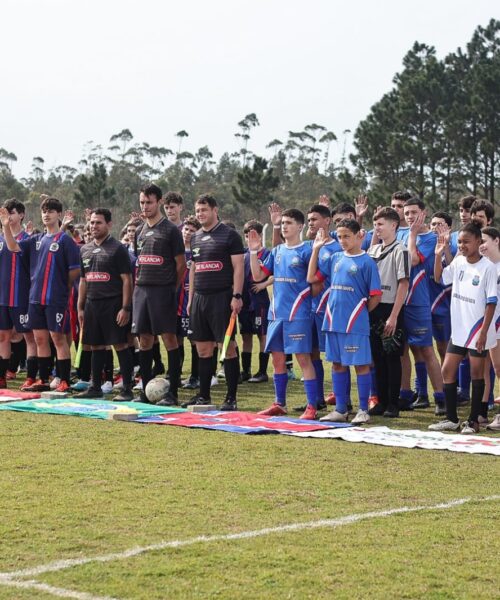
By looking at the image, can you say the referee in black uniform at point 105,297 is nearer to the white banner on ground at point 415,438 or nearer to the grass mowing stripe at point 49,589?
the white banner on ground at point 415,438

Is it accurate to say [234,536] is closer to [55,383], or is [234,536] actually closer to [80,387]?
[80,387]

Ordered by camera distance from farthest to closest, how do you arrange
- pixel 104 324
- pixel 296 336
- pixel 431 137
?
pixel 431 137 < pixel 104 324 < pixel 296 336

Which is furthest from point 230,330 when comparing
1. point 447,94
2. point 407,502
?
point 447,94

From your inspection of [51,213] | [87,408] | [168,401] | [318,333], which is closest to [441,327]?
[318,333]

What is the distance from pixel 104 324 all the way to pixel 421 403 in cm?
373

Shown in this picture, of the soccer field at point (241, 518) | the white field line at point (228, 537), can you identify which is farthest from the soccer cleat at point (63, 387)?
the white field line at point (228, 537)

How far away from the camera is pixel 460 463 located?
7965 millimetres

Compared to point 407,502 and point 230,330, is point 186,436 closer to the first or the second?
point 230,330

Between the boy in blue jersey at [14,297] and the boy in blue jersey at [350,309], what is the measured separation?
441cm

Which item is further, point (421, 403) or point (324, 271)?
point (421, 403)

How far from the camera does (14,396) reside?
12.0 metres

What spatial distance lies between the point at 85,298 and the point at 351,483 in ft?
20.4

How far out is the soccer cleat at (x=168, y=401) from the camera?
38.0 ft

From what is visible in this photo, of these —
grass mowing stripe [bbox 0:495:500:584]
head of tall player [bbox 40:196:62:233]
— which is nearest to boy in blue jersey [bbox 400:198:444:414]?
head of tall player [bbox 40:196:62:233]
